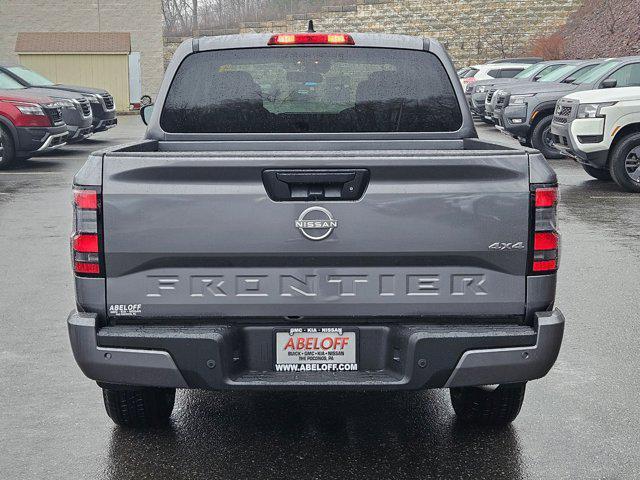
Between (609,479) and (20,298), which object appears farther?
(20,298)

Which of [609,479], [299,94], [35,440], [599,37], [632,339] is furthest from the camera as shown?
[599,37]

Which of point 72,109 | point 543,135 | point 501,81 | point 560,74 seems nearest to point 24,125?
point 72,109

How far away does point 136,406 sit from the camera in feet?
16.6

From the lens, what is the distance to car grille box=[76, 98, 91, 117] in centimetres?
2155

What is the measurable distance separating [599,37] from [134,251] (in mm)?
37035

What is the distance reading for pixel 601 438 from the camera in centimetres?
504

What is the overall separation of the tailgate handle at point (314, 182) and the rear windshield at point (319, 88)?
1.37 metres

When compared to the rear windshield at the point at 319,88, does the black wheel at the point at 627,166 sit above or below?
below

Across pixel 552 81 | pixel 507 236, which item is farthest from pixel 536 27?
pixel 507 236

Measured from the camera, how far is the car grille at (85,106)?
848 inches

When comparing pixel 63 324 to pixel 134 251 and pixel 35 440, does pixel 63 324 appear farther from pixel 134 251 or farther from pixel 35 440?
pixel 134 251

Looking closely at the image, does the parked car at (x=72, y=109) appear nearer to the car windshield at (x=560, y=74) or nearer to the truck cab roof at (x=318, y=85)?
the car windshield at (x=560, y=74)

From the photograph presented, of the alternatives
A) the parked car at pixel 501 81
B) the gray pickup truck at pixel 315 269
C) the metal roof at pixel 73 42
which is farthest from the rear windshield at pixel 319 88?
the metal roof at pixel 73 42

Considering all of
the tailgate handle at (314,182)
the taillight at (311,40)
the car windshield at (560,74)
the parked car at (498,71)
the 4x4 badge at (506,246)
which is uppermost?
the taillight at (311,40)
